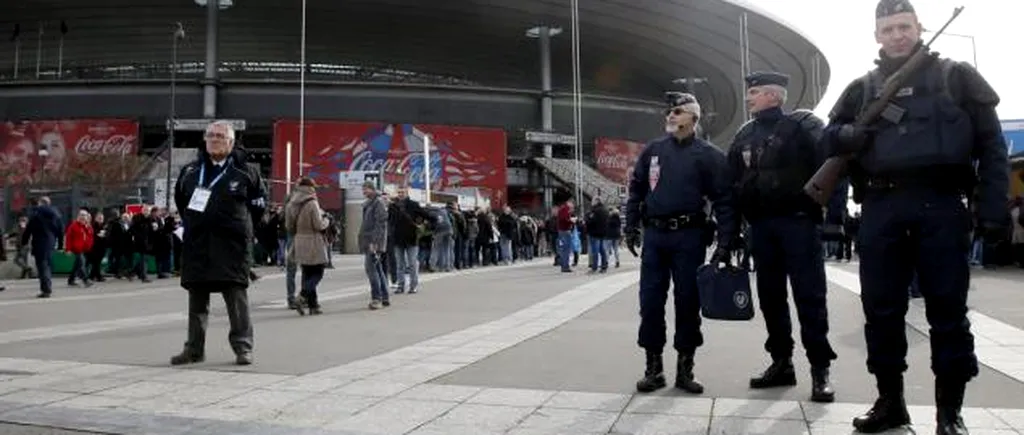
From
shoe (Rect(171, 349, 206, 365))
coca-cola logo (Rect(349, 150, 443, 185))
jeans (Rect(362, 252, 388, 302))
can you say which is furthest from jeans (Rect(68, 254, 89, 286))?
coca-cola logo (Rect(349, 150, 443, 185))

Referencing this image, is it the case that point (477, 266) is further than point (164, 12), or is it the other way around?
point (164, 12)

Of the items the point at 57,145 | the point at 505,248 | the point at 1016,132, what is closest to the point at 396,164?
the point at 57,145

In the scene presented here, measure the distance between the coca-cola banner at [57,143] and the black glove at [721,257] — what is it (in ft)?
156

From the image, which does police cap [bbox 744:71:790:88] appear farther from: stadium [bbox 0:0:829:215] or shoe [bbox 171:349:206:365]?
stadium [bbox 0:0:829:215]

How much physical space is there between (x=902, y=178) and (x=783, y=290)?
141cm

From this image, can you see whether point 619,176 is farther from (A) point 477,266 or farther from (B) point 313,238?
(B) point 313,238

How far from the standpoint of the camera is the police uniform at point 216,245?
6.38 meters

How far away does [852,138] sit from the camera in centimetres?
394

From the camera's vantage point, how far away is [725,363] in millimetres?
6137

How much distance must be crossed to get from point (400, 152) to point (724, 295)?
4415 cm

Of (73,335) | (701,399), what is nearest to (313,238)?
(73,335)

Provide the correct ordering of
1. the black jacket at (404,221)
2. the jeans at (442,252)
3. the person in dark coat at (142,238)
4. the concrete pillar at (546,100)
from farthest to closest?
the concrete pillar at (546,100), the jeans at (442,252), the person in dark coat at (142,238), the black jacket at (404,221)

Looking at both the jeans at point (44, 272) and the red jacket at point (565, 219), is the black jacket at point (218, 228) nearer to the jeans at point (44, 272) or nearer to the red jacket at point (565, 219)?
the jeans at point (44, 272)

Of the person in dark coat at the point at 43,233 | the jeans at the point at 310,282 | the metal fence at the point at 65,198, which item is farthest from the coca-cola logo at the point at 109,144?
the jeans at the point at 310,282
